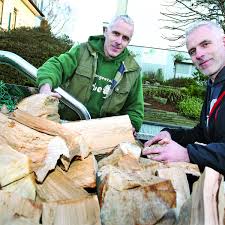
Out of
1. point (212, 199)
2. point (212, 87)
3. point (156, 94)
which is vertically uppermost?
point (212, 87)

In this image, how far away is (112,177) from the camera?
1448mm

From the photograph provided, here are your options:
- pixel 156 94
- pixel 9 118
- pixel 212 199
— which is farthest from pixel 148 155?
pixel 156 94

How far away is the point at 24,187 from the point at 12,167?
0.25 feet

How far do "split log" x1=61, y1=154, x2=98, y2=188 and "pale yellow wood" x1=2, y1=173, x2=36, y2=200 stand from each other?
6.4 inches

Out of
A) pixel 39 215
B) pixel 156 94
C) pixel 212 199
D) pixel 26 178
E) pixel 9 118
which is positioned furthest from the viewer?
pixel 156 94

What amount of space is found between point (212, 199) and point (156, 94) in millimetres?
13493

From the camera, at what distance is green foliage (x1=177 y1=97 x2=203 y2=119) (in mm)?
11786

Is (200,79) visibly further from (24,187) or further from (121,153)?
(24,187)

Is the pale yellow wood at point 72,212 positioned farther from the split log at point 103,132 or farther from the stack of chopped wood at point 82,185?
the split log at point 103,132

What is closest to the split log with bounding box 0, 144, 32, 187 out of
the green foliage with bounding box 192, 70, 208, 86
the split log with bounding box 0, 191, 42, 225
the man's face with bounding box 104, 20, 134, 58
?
the split log with bounding box 0, 191, 42, 225

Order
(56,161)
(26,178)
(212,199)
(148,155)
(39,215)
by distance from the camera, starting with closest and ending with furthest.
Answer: (212,199) → (39,215) → (26,178) → (56,161) → (148,155)

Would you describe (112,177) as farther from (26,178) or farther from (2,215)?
(2,215)

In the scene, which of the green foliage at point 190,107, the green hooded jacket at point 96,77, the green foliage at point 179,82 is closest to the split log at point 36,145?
the green hooded jacket at point 96,77

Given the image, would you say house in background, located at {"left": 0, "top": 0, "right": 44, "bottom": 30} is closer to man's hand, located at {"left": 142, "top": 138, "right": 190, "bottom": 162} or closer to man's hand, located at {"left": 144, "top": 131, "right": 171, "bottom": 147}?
man's hand, located at {"left": 144, "top": 131, "right": 171, "bottom": 147}
